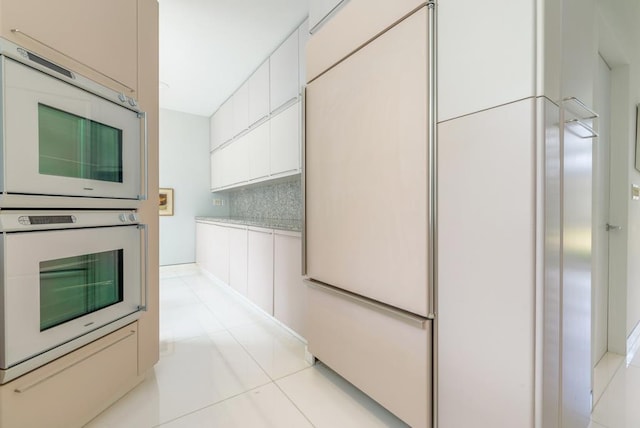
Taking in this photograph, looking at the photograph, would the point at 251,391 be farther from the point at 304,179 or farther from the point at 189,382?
the point at 304,179

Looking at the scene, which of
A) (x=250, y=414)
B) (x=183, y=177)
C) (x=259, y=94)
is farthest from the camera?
(x=183, y=177)

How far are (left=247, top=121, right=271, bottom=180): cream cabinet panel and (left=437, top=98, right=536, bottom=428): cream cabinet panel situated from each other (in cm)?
222

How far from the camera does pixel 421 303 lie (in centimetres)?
115

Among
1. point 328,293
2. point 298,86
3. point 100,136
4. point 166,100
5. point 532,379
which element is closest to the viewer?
point 532,379

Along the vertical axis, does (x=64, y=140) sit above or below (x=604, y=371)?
above

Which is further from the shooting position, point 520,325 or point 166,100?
point 166,100

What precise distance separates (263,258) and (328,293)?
3.88ft

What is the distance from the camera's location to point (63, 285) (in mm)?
1229

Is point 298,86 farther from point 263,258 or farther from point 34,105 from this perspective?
point 34,105

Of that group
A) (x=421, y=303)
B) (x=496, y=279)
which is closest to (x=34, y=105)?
(x=421, y=303)

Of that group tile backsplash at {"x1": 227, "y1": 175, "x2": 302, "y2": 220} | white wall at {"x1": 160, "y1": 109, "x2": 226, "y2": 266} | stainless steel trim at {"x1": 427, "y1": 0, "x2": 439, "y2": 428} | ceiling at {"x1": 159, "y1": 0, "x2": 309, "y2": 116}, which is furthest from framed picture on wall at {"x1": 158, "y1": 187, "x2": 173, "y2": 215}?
stainless steel trim at {"x1": 427, "y1": 0, "x2": 439, "y2": 428}

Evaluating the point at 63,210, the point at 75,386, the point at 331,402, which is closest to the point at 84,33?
the point at 63,210

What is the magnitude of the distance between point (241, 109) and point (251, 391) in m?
3.17

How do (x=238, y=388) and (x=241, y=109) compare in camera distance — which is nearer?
(x=238, y=388)
